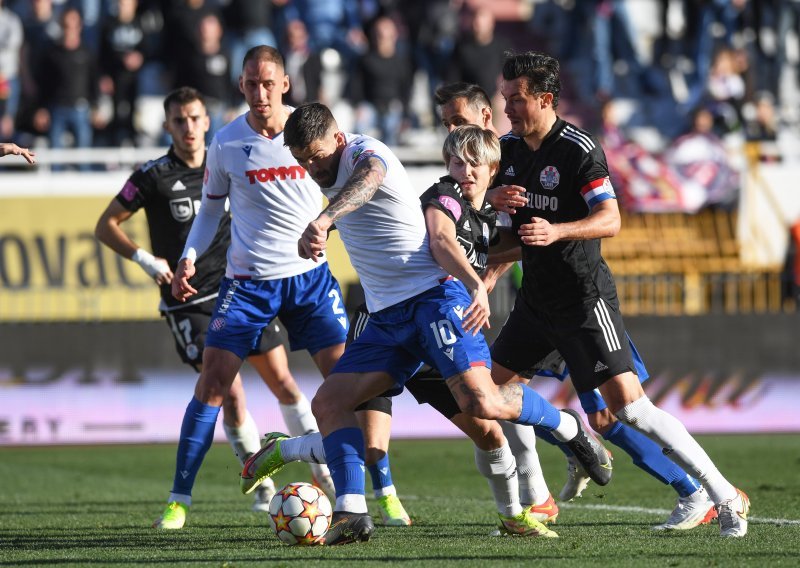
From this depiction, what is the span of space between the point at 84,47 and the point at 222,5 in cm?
227

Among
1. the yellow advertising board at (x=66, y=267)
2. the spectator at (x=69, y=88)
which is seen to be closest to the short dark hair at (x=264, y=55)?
the yellow advertising board at (x=66, y=267)

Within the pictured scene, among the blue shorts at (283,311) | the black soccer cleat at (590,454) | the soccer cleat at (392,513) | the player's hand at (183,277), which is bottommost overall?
the soccer cleat at (392,513)

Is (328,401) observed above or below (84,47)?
below

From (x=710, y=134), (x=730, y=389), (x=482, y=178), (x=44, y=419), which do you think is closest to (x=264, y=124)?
(x=482, y=178)

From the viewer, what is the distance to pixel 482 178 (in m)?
6.90

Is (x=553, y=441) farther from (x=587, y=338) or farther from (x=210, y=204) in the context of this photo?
(x=210, y=204)

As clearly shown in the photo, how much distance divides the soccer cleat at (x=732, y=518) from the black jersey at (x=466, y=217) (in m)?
1.72

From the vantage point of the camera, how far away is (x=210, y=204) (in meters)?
8.18

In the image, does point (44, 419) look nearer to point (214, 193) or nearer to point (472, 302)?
point (214, 193)

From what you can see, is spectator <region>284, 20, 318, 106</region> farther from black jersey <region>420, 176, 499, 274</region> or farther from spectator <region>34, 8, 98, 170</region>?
black jersey <region>420, 176, 499, 274</region>

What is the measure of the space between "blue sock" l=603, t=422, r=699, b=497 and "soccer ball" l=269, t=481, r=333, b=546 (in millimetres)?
1691

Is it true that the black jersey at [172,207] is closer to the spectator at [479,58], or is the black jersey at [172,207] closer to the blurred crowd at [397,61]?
the blurred crowd at [397,61]

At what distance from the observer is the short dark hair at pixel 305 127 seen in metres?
6.46

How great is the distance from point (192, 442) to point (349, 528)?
1.70 metres
